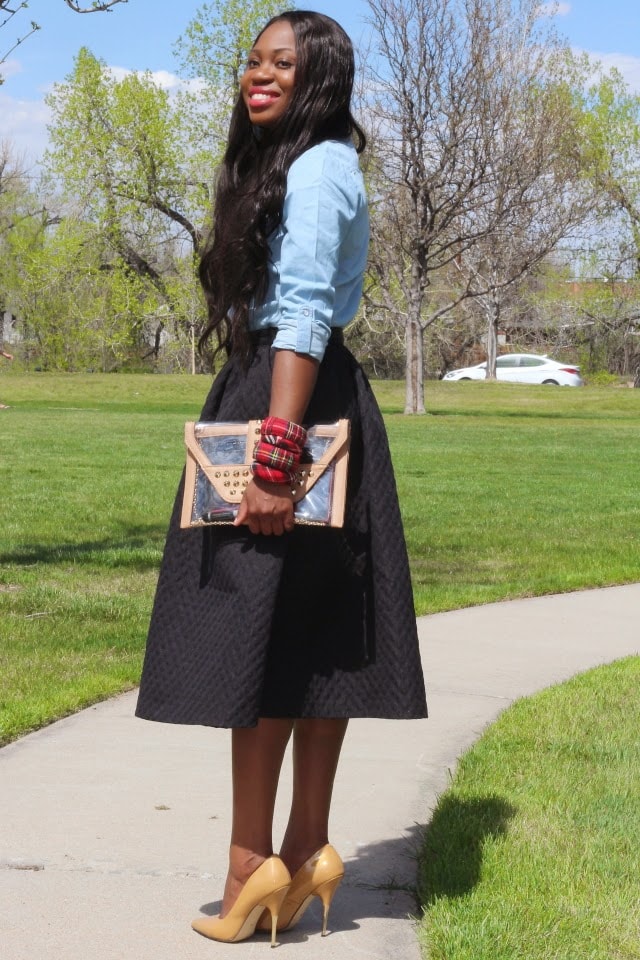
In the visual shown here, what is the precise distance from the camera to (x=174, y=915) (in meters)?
3.07

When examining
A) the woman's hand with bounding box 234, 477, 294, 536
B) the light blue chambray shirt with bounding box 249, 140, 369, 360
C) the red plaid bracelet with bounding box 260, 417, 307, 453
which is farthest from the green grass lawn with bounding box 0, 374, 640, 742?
the light blue chambray shirt with bounding box 249, 140, 369, 360

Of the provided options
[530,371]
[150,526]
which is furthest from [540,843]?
[530,371]

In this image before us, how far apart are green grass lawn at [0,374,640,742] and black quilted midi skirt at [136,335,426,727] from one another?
6.58 feet

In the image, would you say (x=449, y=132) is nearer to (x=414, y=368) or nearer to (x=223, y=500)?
(x=414, y=368)

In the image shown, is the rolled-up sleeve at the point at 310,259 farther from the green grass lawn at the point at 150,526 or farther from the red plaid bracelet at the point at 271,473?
the green grass lawn at the point at 150,526

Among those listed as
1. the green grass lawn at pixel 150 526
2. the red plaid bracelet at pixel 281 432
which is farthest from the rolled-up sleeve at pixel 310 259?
the green grass lawn at pixel 150 526

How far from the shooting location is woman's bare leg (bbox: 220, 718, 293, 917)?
2.91 m

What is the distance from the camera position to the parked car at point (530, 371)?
52094 millimetres

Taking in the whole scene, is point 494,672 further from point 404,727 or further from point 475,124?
point 475,124

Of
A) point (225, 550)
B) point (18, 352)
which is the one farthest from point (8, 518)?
point (18, 352)

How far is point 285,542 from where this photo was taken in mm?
2799

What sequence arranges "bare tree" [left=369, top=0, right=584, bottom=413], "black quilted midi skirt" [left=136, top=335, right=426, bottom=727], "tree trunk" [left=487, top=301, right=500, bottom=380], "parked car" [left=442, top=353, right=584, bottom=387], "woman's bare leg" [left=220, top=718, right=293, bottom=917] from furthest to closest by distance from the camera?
"tree trunk" [left=487, top=301, right=500, bottom=380] → "parked car" [left=442, top=353, right=584, bottom=387] → "bare tree" [left=369, top=0, right=584, bottom=413] → "woman's bare leg" [left=220, top=718, right=293, bottom=917] → "black quilted midi skirt" [left=136, top=335, right=426, bottom=727]

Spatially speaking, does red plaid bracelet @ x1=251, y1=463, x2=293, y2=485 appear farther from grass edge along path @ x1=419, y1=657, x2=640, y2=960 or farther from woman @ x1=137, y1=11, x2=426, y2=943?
grass edge along path @ x1=419, y1=657, x2=640, y2=960

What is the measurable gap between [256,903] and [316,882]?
6.3 inches
